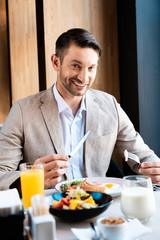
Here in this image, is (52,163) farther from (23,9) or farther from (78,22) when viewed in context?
(23,9)

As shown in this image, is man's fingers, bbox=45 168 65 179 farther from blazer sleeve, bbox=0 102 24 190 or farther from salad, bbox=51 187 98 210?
blazer sleeve, bbox=0 102 24 190

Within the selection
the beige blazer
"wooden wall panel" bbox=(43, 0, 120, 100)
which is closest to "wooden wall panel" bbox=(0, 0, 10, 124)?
"wooden wall panel" bbox=(43, 0, 120, 100)

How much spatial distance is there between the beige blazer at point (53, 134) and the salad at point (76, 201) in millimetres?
649

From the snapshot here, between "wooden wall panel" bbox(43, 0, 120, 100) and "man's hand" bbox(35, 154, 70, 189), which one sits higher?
"wooden wall panel" bbox(43, 0, 120, 100)

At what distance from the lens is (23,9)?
3.46 meters

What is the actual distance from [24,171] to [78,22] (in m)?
1.75

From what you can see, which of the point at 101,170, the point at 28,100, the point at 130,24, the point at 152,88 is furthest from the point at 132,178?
the point at 130,24

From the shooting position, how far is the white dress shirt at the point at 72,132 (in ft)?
5.93

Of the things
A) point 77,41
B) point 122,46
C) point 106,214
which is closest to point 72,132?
point 77,41

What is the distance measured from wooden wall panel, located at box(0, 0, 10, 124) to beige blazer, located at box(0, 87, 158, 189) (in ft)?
7.41

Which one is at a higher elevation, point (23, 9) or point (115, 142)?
point (23, 9)

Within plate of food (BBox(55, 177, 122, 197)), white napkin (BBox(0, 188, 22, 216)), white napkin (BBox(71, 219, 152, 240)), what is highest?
white napkin (BBox(0, 188, 22, 216))

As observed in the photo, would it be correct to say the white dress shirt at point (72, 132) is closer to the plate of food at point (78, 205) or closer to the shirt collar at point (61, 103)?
the shirt collar at point (61, 103)

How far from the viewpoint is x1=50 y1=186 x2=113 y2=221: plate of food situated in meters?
0.91
